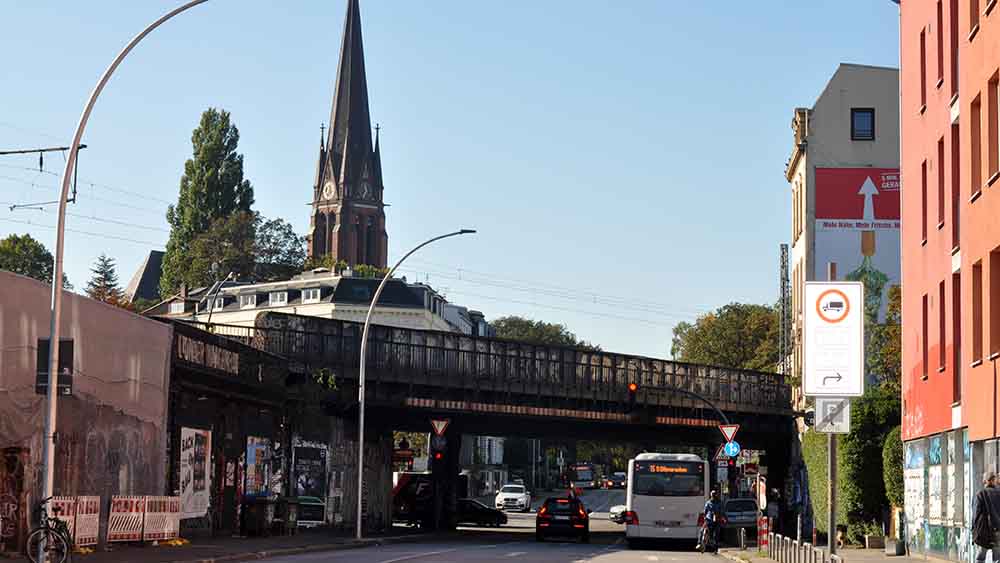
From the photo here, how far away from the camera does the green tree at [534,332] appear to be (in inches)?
6324

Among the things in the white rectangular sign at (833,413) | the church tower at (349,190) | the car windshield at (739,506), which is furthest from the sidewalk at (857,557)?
the church tower at (349,190)

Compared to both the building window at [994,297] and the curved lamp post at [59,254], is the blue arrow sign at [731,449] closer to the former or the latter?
the building window at [994,297]

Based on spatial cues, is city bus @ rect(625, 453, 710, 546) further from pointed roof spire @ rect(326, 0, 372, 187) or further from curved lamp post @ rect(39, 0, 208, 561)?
pointed roof spire @ rect(326, 0, 372, 187)

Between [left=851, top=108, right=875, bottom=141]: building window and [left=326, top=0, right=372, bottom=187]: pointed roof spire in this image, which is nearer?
[left=851, top=108, right=875, bottom=141]: building window

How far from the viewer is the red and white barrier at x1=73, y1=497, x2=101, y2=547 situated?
102ft

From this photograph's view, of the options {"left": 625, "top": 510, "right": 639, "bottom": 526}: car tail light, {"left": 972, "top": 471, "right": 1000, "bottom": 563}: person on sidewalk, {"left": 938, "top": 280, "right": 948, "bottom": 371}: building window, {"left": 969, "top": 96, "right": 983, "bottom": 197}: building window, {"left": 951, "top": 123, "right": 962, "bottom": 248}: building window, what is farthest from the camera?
{"left": 625, "top": 510, "right": 639, "bottom": 526}: car tail light

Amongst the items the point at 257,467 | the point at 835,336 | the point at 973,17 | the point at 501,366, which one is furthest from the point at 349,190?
the point at 835,336

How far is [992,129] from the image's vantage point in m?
28.2

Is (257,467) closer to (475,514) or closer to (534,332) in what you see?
(475,514)

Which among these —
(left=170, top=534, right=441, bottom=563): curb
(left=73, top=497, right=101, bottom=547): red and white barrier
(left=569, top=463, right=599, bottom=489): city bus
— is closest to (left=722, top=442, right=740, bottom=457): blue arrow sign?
(left=170, top=534, right=441, bottom=563): curb

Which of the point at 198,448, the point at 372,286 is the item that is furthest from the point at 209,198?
the point at 198,448

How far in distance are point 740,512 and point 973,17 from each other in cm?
3851

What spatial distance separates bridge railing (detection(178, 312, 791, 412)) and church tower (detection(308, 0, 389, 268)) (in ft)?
296

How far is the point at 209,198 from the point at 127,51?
102938mm
